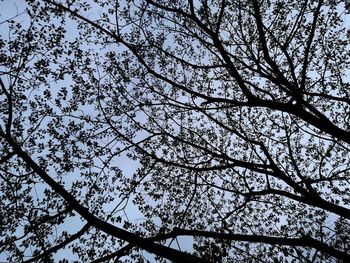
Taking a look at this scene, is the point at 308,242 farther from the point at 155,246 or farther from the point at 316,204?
the point at 155,246

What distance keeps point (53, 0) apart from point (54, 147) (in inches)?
182

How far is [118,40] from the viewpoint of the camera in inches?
384

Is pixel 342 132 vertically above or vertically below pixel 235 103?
below

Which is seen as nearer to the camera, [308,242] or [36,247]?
[308,242]

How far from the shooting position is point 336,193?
429 inches

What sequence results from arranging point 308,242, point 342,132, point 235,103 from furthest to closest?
1. point 235,103
2. point 342,132
3. point 308,242

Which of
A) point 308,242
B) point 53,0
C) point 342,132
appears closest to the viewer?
point 308,242

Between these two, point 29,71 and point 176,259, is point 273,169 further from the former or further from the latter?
point 29,71

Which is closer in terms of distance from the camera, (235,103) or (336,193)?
(235,103)

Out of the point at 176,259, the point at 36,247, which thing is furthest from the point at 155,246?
the point at 36,247

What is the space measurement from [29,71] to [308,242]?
914cm

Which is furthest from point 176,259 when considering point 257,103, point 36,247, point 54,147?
point 54,147

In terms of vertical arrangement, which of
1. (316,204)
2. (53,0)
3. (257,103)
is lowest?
(316,204)

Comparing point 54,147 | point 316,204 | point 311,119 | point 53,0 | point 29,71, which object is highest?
point 53,0
